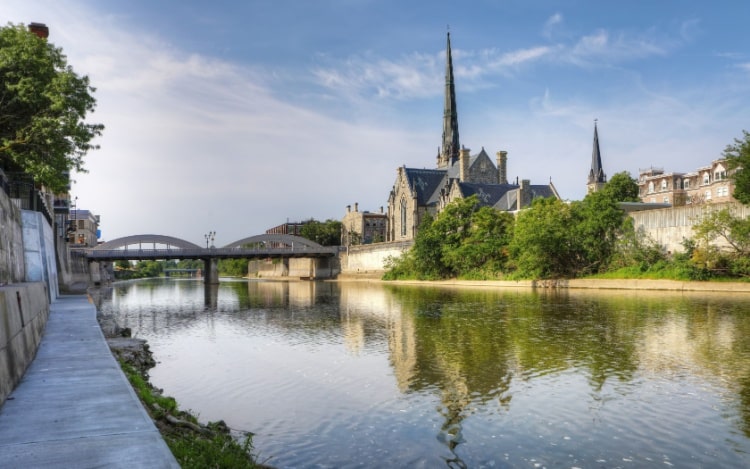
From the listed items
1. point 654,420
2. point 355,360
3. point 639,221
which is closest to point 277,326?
point 355,360

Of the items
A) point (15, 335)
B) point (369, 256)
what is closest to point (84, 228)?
point (369, 256)

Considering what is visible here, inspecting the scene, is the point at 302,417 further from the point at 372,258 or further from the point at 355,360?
the point at 372,258

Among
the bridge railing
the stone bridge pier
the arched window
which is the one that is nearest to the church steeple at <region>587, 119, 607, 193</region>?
the arched window

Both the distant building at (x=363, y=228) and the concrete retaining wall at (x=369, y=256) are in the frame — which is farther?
the distant building at (x=363, y=228)

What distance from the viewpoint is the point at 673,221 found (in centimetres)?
4797

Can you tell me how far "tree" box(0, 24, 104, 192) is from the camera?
81.3 ft

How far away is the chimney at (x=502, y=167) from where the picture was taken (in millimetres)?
105750

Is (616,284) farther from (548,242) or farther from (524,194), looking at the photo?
(524,194)

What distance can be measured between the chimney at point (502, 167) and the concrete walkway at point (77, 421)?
98.3 m

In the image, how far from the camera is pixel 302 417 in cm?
1088

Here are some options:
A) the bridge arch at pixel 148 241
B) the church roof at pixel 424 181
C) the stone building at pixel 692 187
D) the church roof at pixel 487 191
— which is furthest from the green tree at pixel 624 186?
the bridge arch at pixel 148 241

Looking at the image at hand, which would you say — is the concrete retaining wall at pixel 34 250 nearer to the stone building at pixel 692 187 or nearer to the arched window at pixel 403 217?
the stone building at pixel 692 187

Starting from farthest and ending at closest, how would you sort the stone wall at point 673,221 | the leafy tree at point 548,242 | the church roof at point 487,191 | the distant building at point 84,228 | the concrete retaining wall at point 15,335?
the distant building at point 84,228 → the church roof at point 487,191 → the leafy tree at point 548,242 → the stone wall at point 673,221 → the concrete retaining wall at point 15,335

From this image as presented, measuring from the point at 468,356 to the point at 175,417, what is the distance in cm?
921
